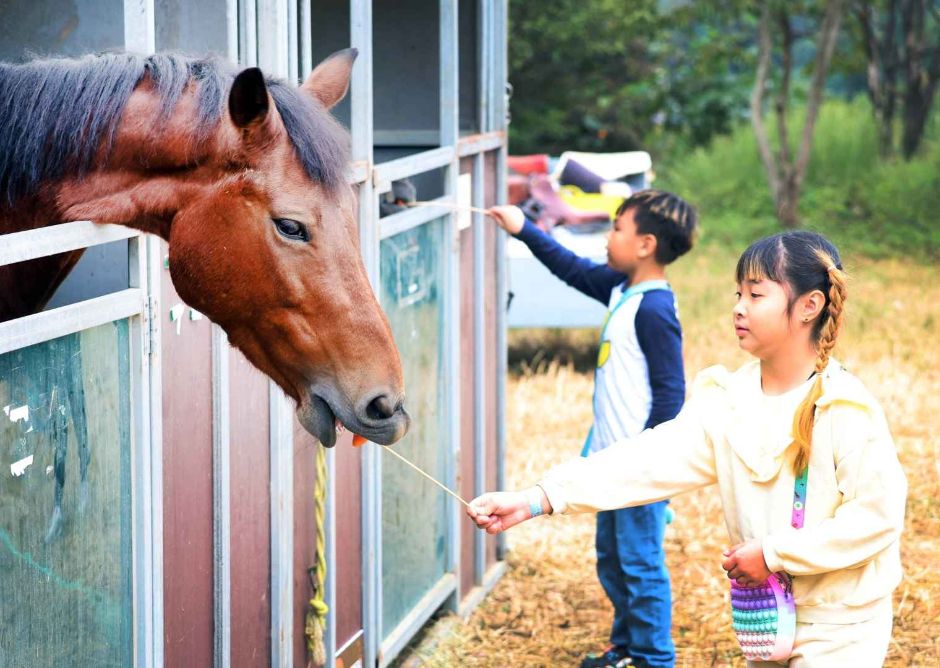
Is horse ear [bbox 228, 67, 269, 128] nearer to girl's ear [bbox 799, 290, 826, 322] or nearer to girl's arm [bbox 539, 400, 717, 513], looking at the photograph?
girl's arm [bbox 539, 400, 717, 513]

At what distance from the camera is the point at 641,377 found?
4.25 meters

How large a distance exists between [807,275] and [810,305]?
0.21 feet

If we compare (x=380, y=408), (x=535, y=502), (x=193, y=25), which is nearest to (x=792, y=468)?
(x=535, y=502)

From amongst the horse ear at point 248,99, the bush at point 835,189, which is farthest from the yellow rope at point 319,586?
the bush at point 835,189

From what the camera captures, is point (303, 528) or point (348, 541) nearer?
point (303, 528)

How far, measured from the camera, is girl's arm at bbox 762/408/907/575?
2.62m

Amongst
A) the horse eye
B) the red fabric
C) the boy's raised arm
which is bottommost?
the red fabric

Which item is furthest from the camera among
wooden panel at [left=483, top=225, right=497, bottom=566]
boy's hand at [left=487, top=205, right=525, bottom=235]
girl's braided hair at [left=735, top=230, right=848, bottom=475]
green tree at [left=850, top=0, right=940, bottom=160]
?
green tree at [left=850, top=0, right=940, bottom=160]

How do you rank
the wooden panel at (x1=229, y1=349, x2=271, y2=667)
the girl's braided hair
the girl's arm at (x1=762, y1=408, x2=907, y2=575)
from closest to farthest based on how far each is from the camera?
the girl's arm at (x1=762, y1=408, x2=907, y2=575) < the girl's braided hair < the wooden panel at (x1=229, y1=349, x2=271, y2=667)

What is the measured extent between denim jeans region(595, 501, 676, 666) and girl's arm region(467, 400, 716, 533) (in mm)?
1338

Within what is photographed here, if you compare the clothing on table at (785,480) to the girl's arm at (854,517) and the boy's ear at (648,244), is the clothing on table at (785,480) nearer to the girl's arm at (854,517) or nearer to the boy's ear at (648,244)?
the girl's arm at (854,517)

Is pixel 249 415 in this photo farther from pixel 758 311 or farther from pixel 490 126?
pixel 490 126

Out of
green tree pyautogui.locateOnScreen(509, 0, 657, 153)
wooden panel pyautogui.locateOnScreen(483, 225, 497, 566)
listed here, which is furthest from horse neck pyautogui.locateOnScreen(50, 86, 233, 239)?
green tree pyautogui.locateOnScreen(509, 0, 657, 153)

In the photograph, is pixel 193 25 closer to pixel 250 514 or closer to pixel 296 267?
pixel 296 267
